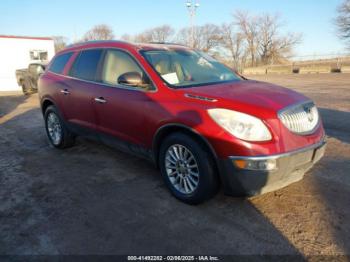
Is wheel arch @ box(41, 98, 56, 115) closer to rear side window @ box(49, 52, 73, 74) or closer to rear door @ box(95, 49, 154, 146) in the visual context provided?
rear side window @ box(49, 52, 73, 74)

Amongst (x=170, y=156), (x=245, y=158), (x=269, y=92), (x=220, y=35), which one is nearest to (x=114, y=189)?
(x=170, y=156)

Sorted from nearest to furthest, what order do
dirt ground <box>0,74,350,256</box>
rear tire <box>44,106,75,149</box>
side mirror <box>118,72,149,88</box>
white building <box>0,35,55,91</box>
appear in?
1. dirt ground <box>0,74,350,256</box>
2. side mirror <box>118,72,149,88</box>
3. rear tire <box>44,106,75,149</box>
4. white building <box>0,35,55,91</box>

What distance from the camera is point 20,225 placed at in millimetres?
3025

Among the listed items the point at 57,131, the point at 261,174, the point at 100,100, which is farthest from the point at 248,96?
the point at 57,131

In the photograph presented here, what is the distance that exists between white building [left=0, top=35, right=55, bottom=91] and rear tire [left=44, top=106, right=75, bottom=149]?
69.3ft

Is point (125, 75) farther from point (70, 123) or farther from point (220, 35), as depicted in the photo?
A: point (220, 35)

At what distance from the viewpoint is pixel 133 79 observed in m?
3.52

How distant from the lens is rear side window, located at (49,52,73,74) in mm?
5098

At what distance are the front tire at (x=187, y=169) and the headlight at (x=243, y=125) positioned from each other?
1.22ft

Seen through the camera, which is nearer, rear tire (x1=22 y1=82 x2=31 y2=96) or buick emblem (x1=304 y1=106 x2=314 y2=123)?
buick emblem (x1=304 y1=106 x2=314 y2=123)

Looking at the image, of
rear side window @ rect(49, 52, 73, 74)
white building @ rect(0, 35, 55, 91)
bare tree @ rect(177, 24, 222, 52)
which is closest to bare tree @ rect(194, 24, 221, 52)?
bare tree @ rect(177, 24, 222, 52)

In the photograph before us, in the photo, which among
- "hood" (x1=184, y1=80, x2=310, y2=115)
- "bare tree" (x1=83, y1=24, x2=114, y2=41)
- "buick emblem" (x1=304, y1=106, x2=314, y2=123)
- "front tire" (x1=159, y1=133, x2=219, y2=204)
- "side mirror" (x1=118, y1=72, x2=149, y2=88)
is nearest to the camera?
"hood" (x1=184, y1=80, x2=310, y2=115)

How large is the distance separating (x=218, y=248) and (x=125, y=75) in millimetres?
2211

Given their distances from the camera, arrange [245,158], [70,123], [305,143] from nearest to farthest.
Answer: [245,158] < [305,143] < [70,123]
